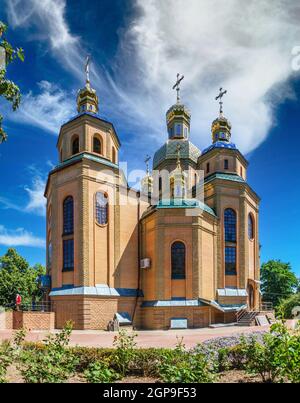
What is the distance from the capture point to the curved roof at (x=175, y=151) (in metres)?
33.8

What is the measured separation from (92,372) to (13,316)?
1693cm

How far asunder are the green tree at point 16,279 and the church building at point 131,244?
39.5 ft

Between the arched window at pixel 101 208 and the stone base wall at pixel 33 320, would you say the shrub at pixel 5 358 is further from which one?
the arched window at pixel 101 208

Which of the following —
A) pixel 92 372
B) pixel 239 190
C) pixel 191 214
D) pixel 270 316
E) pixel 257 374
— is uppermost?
pixel 239 190

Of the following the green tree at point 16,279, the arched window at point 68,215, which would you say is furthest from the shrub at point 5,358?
the green tree at point 16,279

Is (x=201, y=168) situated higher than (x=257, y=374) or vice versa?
(x=201, y=168)

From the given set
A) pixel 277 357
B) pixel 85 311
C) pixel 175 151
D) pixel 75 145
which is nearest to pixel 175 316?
pixel 85 311

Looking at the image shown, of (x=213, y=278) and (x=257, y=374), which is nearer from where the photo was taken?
(x=257, y=374)

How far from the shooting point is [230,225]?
27.7 meters

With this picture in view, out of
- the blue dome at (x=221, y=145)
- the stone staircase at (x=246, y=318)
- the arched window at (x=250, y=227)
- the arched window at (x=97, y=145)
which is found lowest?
the stone staircase at (x=246, y=318)

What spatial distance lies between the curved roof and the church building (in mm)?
6065
